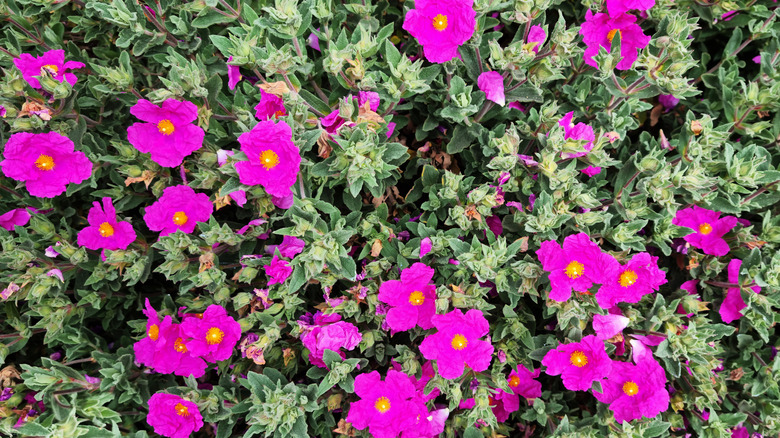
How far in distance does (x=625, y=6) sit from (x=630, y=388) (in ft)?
6.07

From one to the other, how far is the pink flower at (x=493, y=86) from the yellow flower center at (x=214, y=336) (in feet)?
5.66

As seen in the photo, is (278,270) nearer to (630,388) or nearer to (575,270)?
(575,270)

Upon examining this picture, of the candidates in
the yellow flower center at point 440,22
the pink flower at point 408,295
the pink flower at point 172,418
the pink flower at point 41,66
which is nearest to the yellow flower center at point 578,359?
the pink flower at point 408,295

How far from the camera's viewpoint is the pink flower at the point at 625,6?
2.59m

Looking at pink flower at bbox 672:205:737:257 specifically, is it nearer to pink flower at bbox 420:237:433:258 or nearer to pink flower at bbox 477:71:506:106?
pink flower at bbox 477:71:506:106

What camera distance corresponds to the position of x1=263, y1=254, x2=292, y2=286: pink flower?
2529mm

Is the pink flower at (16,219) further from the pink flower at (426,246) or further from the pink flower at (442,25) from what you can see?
the pink flower at (442,25)

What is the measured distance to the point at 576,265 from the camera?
237 cm

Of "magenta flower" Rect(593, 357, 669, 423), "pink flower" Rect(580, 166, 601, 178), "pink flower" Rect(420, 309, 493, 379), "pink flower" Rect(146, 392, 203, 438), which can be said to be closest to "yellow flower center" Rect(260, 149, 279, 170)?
"pink flower" Rect(420, 309, 493, 379)

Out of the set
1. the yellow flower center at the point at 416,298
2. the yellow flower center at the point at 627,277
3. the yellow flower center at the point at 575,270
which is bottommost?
the yellow flower center at the point at 416,298

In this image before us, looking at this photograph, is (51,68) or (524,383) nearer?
(51,68)

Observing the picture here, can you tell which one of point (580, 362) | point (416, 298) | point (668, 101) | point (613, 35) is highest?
point (613, 35)

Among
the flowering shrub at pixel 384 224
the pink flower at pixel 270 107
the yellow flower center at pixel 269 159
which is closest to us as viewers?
the yellow flower center at pixel 269 159

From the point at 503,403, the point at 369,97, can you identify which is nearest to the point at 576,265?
the point at 503,403
